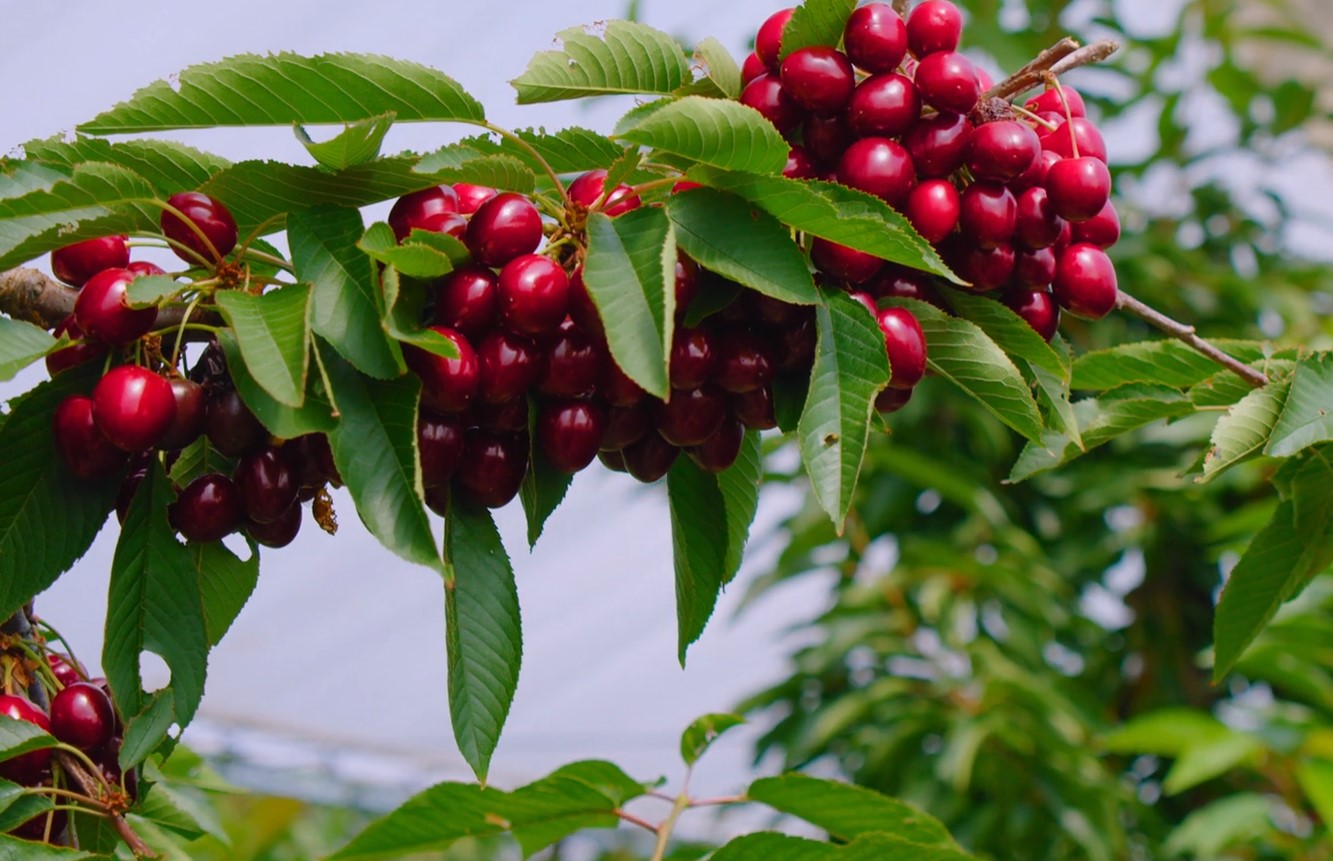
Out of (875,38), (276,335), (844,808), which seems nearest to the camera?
(276,335)

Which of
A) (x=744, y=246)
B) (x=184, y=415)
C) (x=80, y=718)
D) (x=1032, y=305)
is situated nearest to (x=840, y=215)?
(x=744, y=246)

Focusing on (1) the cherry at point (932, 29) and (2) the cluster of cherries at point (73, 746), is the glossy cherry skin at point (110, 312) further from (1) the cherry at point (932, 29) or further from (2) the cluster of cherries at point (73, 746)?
(1) the cherry at point (932, 29)

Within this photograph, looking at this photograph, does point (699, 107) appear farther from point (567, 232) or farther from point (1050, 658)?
point (1050, 658)

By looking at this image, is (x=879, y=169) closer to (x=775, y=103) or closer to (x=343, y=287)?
(x=775, y=103)

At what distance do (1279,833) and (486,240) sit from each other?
65.1 inches

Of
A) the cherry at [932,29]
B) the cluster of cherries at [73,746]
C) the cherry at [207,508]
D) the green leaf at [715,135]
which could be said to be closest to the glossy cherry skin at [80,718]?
the cluster of cherries at [73,746]

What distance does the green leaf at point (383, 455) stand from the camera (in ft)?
1.45

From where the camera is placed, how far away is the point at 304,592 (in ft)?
13.7

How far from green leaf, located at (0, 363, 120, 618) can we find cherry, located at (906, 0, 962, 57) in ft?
1.14

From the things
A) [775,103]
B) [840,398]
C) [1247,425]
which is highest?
[775,103]

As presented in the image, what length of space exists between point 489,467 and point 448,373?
0.18 feet

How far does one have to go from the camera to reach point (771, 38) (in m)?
0.57

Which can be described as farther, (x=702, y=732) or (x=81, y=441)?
(x=702, y=732)

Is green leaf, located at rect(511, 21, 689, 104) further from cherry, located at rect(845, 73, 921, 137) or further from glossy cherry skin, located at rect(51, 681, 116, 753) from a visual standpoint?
glossy cherry skin, located at rect(51, 681, 116, 753)
